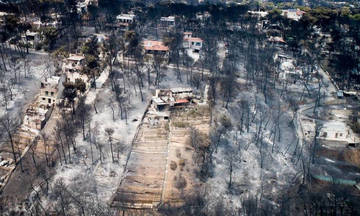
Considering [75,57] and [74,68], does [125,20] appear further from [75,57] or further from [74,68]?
[74,68]

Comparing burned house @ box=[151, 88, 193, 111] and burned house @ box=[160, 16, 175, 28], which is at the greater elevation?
burned house @ box=[160, 16, 175, 28]

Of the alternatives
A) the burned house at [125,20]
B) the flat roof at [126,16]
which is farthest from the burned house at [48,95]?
the flat roof at [126,16]

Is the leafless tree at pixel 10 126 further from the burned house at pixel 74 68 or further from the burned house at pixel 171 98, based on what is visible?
the burned house at pixel 171 98

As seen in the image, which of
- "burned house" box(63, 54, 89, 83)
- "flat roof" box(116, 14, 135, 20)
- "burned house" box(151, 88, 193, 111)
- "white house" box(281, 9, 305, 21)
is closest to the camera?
"burned house" box(151, 88, 193, 111)

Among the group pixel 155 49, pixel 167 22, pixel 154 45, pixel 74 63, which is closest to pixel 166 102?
pixel 74 63

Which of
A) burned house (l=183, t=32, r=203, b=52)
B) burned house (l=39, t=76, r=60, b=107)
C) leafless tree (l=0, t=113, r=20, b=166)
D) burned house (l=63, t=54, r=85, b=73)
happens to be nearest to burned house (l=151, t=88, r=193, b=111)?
burned house (l=39, t=76, r=60, b=107)

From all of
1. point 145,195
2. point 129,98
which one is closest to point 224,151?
point 145,195

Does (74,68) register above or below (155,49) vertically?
below

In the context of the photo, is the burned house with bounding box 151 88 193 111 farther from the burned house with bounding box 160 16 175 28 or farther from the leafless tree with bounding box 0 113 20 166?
the burned house with bounding box 160 16 175 28

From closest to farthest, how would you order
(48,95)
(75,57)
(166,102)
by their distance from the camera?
(48,95), (166,102), (75,57)

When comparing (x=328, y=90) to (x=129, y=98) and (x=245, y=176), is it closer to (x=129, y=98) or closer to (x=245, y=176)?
(x=245, y=176)

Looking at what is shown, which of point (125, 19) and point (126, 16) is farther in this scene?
point (126, 16)

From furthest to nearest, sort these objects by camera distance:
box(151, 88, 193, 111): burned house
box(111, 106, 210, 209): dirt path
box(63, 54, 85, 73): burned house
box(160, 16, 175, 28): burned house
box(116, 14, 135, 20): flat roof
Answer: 1. box(160, 16, 175, 28): burned house
2. box(116, 14, 135, 20): flat roof
3. box(63, 54, 85, 73): burned house
4. box(151, 88, 193, 111): burned house
5. box(111, 106, 210, 209): dirt path
